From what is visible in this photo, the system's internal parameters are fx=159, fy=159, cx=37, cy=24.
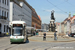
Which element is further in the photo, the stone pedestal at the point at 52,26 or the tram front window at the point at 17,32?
the stone pedestal at the point at 52,26

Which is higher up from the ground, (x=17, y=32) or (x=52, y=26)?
(x=52, y=26)

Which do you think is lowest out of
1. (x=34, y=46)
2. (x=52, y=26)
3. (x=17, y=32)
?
(x=34, y=46)

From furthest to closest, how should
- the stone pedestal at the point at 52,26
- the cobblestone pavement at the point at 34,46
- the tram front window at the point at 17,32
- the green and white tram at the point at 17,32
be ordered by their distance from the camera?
1. the stone pedestal at the point at 52,26
2. the tram front window at the point at 17,32
3. the green and white tram at the point at 17,32
4. the cobblestone pavement at the point at 34,46

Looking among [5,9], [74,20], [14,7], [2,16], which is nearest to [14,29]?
[2,16]

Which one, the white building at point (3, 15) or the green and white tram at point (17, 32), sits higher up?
the white building at point (3, 15)

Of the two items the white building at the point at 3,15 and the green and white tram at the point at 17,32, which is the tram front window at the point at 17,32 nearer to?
the green and white tram at the point at 17,32

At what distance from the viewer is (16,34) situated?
2103cm

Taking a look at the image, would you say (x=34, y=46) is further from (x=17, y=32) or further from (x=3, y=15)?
(x=3, y=15)

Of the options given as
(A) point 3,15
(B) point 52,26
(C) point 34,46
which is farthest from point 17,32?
(A) point 3,15

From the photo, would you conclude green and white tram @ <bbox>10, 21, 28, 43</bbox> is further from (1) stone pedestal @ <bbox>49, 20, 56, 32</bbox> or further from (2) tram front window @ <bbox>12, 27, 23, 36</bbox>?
(1) stone pedestal @ <bbox>49, 20, 56, 32</bbox>

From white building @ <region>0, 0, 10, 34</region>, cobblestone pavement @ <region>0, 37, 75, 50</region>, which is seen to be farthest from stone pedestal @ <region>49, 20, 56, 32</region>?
cobblestone pavement @ <region>0, 37, 75, 50</region>

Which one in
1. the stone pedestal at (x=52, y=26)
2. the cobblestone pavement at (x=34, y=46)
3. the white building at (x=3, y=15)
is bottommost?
the cobblestone pavement at (x=34, y=46)

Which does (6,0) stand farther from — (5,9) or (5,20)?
(5,20)

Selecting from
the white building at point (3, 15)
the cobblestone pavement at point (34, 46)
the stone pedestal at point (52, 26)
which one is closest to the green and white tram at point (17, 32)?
the cobblestone pavement at point (34, 46)
